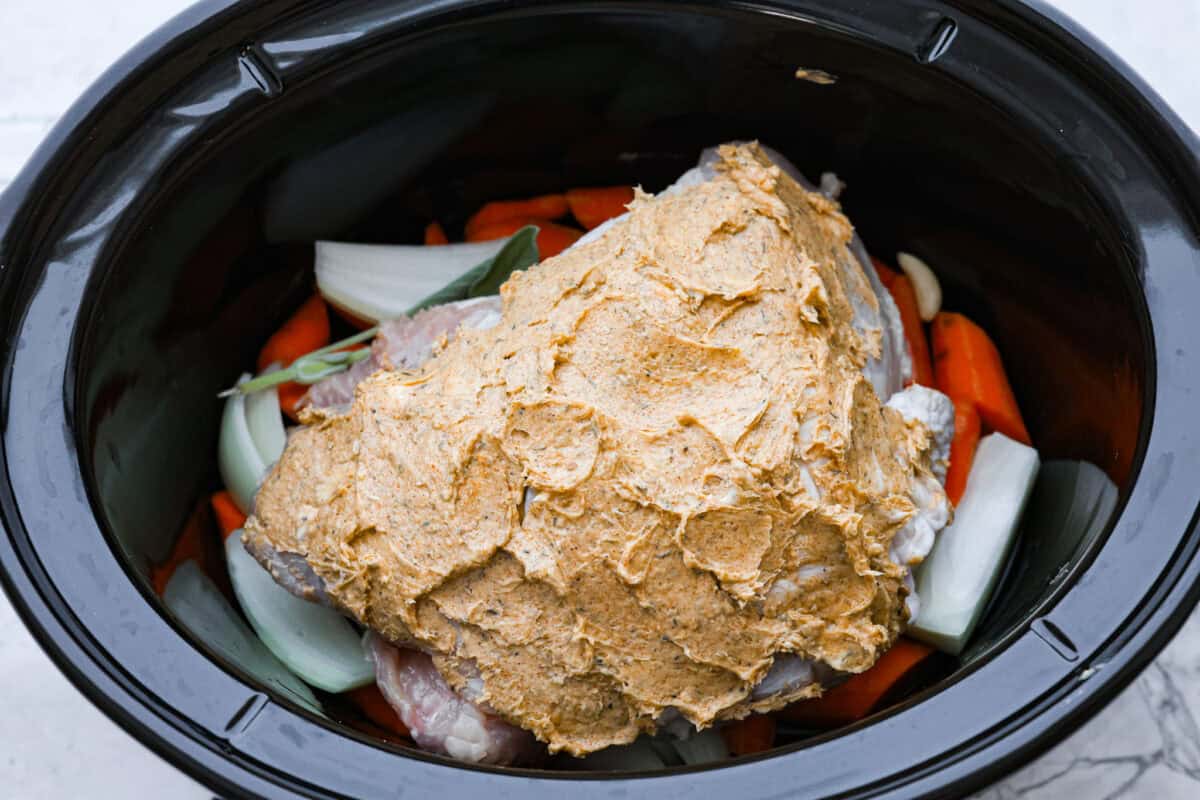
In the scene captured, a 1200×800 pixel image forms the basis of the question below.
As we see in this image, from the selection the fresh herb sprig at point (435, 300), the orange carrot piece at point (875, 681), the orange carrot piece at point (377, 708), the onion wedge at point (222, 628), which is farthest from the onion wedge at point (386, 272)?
the orange carrot piece at point (875, 681)

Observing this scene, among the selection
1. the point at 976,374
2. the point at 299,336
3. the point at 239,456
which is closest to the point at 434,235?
the point at 299,336

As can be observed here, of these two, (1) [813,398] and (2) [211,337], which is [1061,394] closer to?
(1) [813,398]

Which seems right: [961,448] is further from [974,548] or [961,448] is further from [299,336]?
[299,336]

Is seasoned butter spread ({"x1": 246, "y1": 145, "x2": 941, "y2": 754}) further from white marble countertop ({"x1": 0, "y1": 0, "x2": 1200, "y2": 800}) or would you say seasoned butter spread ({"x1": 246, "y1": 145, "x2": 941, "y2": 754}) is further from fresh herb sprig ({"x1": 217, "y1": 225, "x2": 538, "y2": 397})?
white marble countertop ({"x1": 0, "y1": 0, "x2": 1200, "y2": 800})

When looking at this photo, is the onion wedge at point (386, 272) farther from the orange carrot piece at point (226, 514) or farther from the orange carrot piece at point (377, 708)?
the orange carrot piece at point (377, 708)

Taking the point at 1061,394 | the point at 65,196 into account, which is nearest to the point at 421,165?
the point at 65,196
